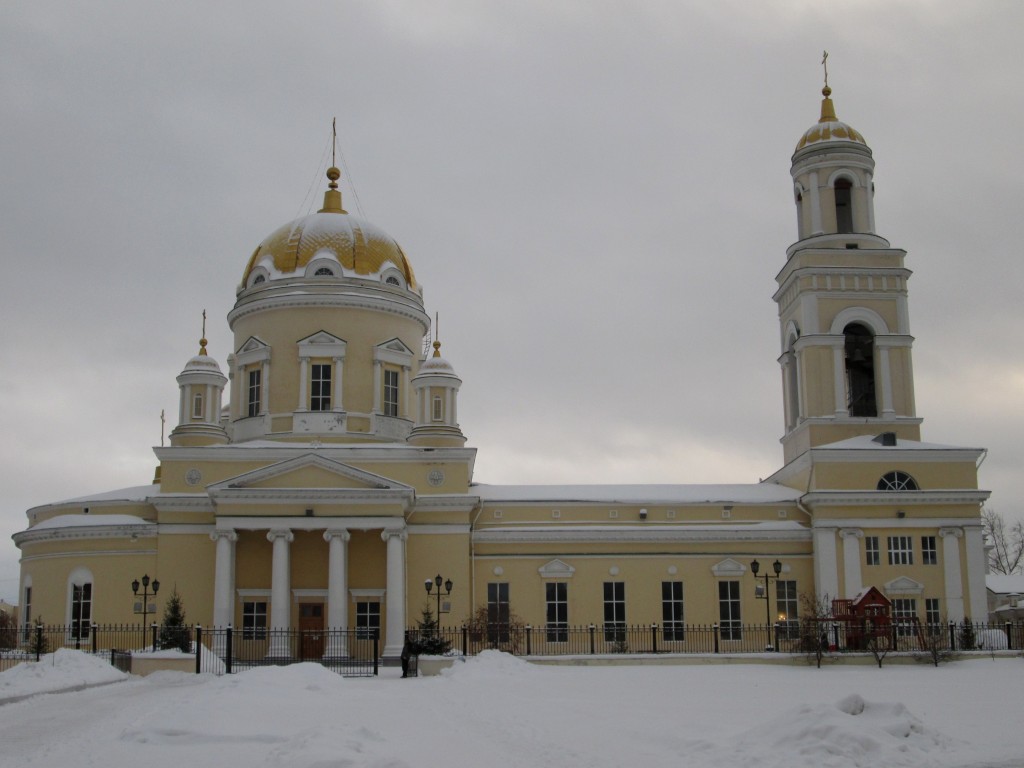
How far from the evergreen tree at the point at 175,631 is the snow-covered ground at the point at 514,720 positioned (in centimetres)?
633

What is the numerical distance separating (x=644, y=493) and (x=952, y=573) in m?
10.8

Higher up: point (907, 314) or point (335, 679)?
point (907, 314)

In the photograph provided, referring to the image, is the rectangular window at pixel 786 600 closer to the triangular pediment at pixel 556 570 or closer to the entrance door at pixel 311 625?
the triangular pediment at pixel 556 570

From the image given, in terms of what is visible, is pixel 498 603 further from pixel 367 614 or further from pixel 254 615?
pixel 254 615

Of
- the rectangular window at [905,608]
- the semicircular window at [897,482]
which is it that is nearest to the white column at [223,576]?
the rectangular window at [905,608]

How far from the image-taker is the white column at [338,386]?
4422 cm

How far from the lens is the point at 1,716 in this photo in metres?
19.0

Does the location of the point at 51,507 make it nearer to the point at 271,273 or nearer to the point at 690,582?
the point at 271,273

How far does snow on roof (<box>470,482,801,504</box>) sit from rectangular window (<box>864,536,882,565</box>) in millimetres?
2833

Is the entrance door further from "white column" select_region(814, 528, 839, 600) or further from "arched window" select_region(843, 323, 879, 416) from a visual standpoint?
"arched window" select_region(843, 323, 879, 416)

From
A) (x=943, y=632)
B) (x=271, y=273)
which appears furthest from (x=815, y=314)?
(x=271, y=273)

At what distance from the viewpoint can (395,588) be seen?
3875cm

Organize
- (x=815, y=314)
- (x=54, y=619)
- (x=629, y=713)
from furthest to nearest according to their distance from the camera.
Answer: (x=815, y=314), (x=54, y=619), (x=629, y=713)

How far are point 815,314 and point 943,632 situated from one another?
1262 cm
